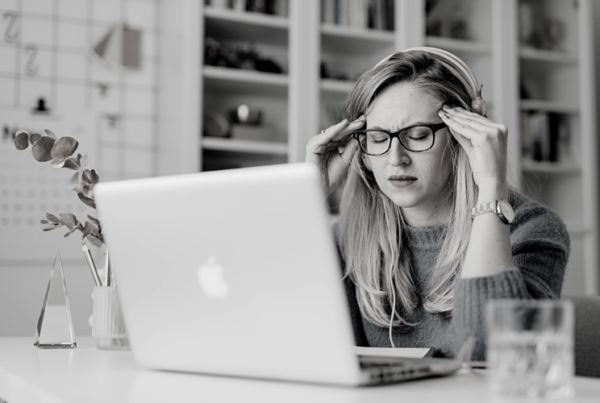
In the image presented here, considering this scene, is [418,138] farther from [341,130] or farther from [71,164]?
[71,164]

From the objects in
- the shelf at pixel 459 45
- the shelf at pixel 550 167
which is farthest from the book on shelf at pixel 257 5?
the shelf at pixel 550 167

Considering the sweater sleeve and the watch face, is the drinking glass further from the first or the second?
the watch face

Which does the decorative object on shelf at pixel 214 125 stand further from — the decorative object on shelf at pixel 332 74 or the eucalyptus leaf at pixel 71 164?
the eucalyptus leaf at pixel 71 164

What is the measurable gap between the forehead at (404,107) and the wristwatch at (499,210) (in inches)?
11.8

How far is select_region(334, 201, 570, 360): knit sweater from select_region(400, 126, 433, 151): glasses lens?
21 centimetres

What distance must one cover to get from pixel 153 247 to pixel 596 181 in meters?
2.86

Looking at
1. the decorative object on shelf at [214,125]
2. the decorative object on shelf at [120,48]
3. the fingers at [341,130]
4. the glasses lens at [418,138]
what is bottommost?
the glasses lens at [418,138]

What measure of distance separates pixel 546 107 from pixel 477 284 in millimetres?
2393

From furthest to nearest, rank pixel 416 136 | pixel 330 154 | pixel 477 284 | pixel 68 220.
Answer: pixel 330 154 → pixel 416 136 → pixel 68 220 → pixel 477 284

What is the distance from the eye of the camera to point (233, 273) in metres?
0.79

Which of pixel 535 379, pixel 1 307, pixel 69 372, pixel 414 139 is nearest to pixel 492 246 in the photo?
pixel 414 139

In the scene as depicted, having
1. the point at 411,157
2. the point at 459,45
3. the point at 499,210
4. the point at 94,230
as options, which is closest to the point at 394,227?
the point at 411,157

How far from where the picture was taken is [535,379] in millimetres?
672

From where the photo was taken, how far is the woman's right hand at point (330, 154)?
5.31 feet
